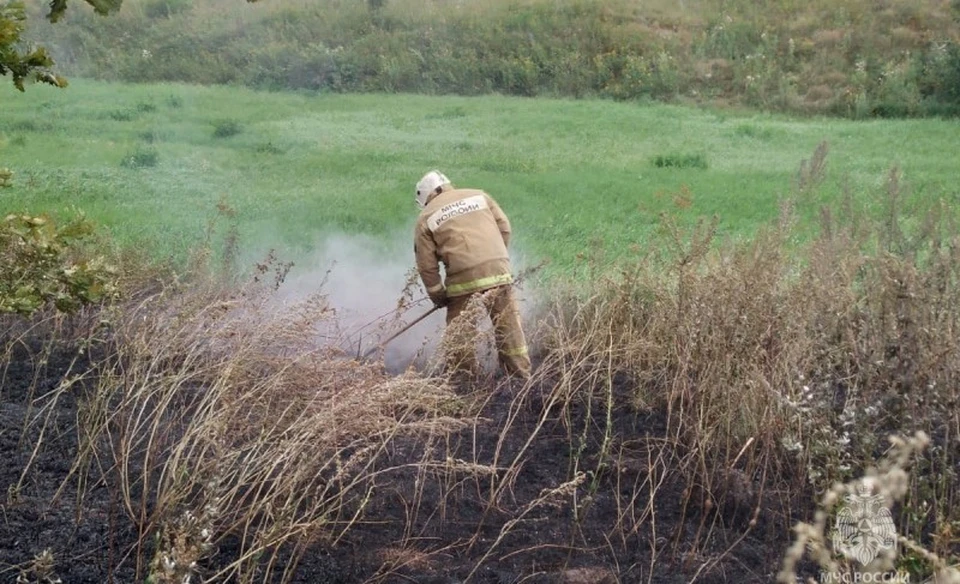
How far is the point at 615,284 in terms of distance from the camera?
21.6 feet

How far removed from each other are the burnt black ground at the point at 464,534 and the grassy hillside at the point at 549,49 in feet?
21.2

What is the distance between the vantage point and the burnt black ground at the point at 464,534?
4.03 m

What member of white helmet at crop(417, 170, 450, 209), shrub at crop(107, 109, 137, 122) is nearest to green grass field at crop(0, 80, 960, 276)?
shrub at crop(107, 109, 137, 122)

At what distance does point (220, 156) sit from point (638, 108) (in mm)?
3835

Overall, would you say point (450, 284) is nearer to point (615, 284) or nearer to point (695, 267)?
point (615, 284)

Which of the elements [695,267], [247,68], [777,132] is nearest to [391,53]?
[247,68]

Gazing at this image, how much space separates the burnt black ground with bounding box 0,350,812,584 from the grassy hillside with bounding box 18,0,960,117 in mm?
6462

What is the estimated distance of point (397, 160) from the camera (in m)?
10.1

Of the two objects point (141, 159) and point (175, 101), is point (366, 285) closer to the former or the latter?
point (141, 159)

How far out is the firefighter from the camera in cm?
674

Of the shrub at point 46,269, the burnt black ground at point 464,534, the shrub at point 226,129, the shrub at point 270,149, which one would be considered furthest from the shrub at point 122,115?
the shrub at point 46,269

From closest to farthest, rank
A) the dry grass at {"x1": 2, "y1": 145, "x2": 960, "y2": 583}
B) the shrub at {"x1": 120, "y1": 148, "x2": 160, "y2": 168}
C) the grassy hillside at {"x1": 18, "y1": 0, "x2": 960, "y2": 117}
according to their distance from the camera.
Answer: the dry grass at {"x1": 2, "y1": 145, "x2": 960, "y2": 583}
the shrub at {"x1": 120, "y1": 148, "x2": 160, "y2": 168}
the grassy hillside at {"x1": 18, "y1": 0, "x2": 960, "y2": 117}

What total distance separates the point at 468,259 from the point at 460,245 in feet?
0.31

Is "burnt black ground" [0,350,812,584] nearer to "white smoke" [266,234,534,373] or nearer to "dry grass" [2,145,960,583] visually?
"dry grass" [2,145,960,583]
